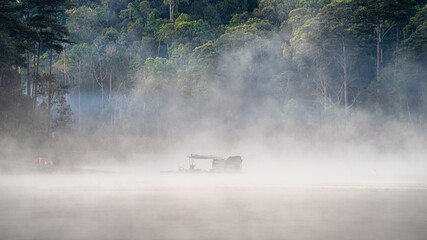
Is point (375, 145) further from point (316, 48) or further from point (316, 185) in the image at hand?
point (316, 185)

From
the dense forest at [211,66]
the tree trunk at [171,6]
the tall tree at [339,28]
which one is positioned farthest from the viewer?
the tree trunk at [171,6]

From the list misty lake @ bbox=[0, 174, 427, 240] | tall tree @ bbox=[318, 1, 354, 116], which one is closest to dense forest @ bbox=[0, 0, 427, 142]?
tall tree @ bbox=[318, 1, 354, 116]

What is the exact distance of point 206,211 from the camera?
1520cm

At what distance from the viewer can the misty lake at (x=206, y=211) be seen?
38.9 ft

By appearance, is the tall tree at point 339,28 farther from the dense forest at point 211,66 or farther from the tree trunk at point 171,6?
the tree trunk at point 171,6

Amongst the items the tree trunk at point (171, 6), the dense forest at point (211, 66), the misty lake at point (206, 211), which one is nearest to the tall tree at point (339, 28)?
the dense forest at point (211, 66)

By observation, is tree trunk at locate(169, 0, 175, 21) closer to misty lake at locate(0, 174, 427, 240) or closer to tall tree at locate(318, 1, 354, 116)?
tall tree at locate(318, 1, 354, 116)

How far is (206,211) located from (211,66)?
47.7 meters

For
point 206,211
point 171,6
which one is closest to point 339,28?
point 206,211

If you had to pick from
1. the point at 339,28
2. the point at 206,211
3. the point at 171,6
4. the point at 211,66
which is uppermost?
the point at 171,6

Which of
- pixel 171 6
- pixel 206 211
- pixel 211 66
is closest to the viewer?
pixel 206 211

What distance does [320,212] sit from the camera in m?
15.1

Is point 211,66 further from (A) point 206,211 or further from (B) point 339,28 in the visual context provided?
(A) point 206,211

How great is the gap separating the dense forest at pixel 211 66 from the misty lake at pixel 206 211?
633 inches
